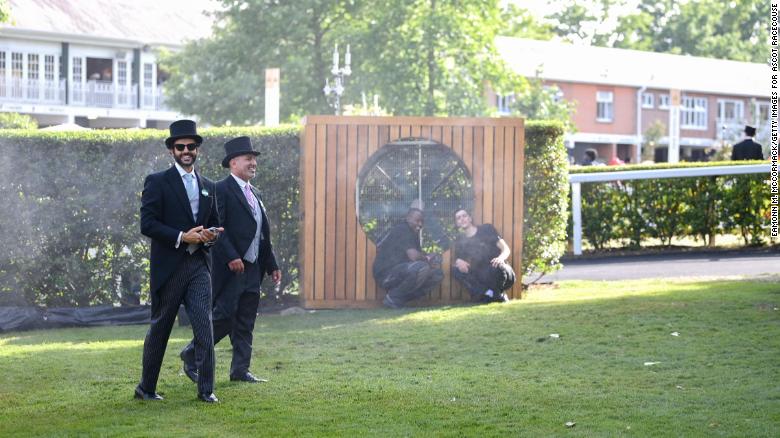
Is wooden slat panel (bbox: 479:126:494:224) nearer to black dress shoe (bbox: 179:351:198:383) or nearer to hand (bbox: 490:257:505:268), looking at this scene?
hand (bbox: 490:257:505:268)

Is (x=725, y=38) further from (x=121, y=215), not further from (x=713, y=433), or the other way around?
→ (x=713, y=433)

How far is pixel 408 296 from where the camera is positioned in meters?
15.4

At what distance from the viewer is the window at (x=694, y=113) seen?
62.0 m

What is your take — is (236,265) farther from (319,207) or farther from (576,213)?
(576,213)

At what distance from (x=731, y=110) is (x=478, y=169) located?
166ft

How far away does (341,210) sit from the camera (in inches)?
618

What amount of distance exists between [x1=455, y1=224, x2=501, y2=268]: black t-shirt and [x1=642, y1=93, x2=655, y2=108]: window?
45712mm

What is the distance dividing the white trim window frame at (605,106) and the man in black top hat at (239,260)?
48.9 meters

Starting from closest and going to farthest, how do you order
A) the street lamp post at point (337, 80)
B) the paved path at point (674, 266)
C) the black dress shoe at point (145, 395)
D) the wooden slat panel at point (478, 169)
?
the black dress shoe at point (145, 395) → the wooden slat panel at point (478, 169) → the paved path at point (674, 266) → the street lamp post at point (337, 80)

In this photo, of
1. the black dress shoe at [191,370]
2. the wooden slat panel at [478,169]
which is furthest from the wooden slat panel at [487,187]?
the black dress shoe at [191,370]

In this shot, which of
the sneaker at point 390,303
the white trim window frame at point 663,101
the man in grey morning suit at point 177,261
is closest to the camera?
the man in grey morning suit at point 177,261

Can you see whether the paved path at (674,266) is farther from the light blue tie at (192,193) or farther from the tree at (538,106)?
the tree at (538,106)

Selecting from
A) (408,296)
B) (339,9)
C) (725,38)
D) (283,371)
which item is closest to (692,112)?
(725,38)

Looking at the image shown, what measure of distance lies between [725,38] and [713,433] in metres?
79.0
